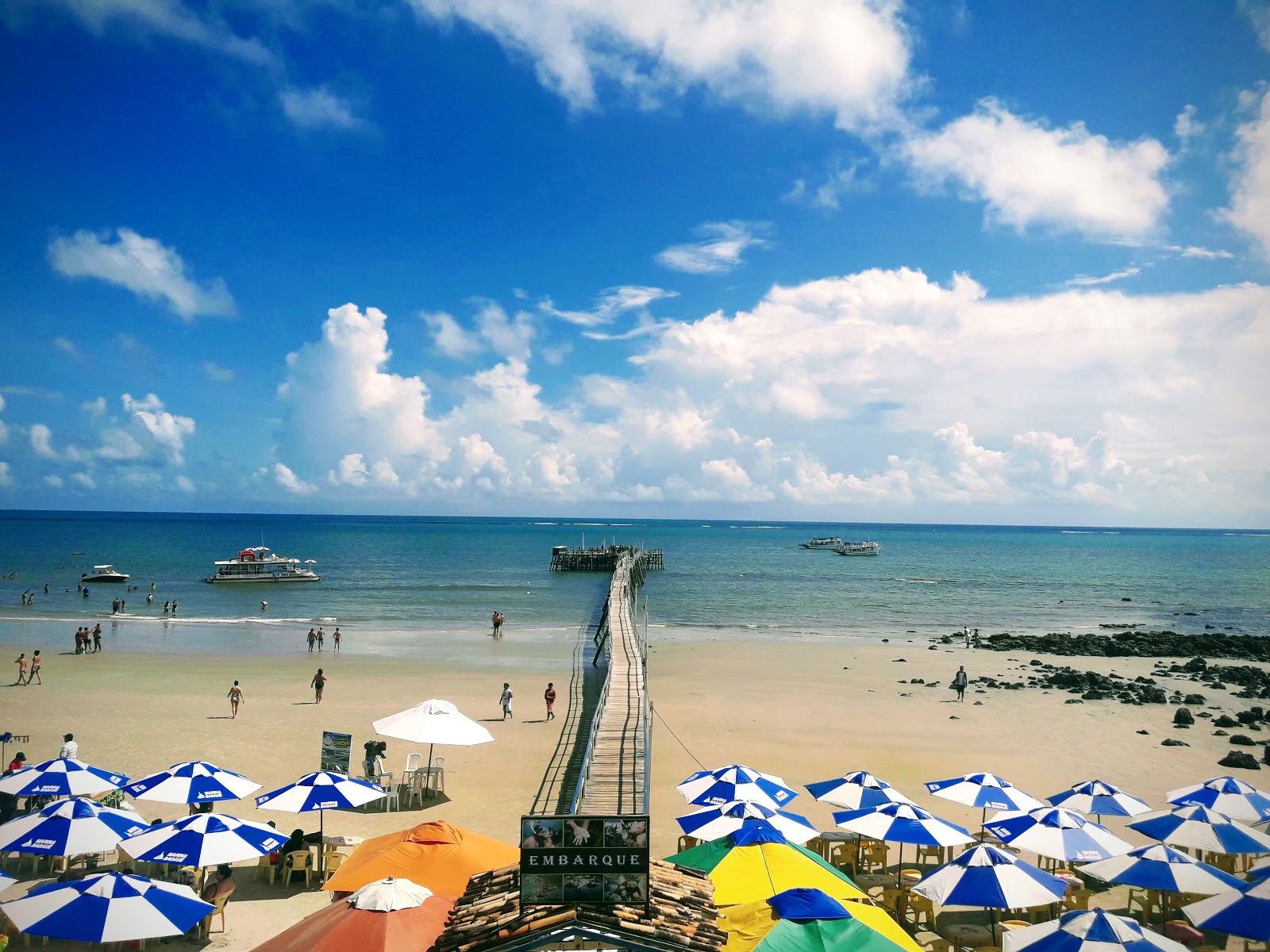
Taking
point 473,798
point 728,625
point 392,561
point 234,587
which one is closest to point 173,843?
point 473,798

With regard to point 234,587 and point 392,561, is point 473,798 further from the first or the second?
point 392,561

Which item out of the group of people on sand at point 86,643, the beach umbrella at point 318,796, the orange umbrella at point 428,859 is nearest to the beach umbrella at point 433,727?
the beach umbrella at point 318,796

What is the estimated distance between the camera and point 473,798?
16.8 meters

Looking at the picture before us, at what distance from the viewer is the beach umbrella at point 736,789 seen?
12.7m

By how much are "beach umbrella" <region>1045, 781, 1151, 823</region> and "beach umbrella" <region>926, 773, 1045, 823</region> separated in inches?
22.1

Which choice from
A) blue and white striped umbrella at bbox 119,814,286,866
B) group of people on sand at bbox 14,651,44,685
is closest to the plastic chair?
blue and white striped umbrella at bbox 119,814,286,866

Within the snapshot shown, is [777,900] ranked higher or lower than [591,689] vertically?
higher

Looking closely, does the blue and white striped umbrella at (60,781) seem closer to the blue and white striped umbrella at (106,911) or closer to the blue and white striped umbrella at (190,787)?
the blue and white striped umbrella at (190,787)

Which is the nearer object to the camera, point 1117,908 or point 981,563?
point 1117,908

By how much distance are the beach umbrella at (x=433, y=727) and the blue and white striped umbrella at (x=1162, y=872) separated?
10356 mm

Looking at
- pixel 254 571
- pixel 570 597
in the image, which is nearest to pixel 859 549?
pixel 570 597

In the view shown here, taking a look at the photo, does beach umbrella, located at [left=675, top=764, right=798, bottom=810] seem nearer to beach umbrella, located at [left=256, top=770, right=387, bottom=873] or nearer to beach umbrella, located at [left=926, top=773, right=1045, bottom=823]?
beach umbrella, located at [left=926, top=773, right=1045, bottom=823]

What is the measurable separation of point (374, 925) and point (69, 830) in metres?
6.24

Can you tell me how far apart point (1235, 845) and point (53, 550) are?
131375mm
